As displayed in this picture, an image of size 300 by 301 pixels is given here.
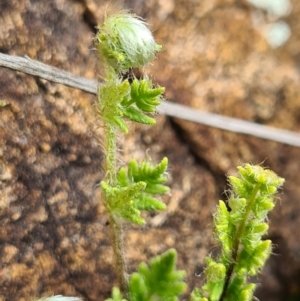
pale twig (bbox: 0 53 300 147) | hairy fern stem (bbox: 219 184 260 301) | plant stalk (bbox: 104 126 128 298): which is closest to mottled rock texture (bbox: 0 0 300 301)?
pale twig (bbox: 0 53 300 147)

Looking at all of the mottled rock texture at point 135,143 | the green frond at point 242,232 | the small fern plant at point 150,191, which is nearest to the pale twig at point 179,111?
the mottled rock texture at point 135,143

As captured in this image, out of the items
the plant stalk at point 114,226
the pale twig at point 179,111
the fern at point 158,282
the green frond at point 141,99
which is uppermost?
the pale twig at point 179,111

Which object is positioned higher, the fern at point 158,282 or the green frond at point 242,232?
the green frond at point 242,232

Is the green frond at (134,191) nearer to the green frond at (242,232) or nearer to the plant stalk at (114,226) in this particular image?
the plant stalk at (114,226)

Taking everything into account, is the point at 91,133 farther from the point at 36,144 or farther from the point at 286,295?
the point at 286,295

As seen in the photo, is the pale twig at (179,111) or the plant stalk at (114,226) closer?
the plant stalk at (114,226)

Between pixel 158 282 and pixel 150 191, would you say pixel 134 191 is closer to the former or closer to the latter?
pixel 150 191

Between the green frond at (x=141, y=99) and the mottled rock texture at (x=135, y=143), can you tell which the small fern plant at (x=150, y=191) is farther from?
the mottled rock texture at (x=135, y=143)
